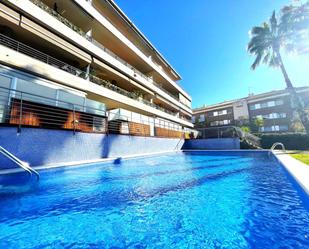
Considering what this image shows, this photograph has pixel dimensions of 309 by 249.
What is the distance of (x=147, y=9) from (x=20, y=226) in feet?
65.6

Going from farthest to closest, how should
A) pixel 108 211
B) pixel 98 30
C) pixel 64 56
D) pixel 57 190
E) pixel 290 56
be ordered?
pixel 290 56 → pixel 98 30 → pixel 64 56 → pixel 57 190 → pixel 108 211

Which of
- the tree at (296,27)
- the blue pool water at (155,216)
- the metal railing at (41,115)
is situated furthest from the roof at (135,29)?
the blue pool water at (155,216)

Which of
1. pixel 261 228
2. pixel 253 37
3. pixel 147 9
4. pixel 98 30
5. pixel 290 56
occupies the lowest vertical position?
pixel 261 228

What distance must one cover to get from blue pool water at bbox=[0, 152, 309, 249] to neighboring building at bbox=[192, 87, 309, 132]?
102 ft

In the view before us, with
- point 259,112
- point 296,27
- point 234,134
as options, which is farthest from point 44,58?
Answer: point 259,112

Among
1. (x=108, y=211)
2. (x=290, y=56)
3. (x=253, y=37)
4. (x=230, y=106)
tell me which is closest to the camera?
(x=108, y=211)

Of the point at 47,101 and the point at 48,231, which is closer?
the point at 48,231

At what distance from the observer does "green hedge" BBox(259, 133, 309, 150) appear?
1845cm

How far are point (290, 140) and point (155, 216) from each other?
23016 mm

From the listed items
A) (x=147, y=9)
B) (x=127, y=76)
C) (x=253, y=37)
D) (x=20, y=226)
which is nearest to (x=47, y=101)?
(x=20, y=226)

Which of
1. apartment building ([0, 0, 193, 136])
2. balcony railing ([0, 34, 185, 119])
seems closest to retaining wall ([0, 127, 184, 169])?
apartment building ([0, 0, 193, 136])

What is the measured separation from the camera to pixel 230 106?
37844 mm

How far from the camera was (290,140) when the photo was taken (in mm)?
19422

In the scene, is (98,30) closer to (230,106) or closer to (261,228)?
(261,228)
